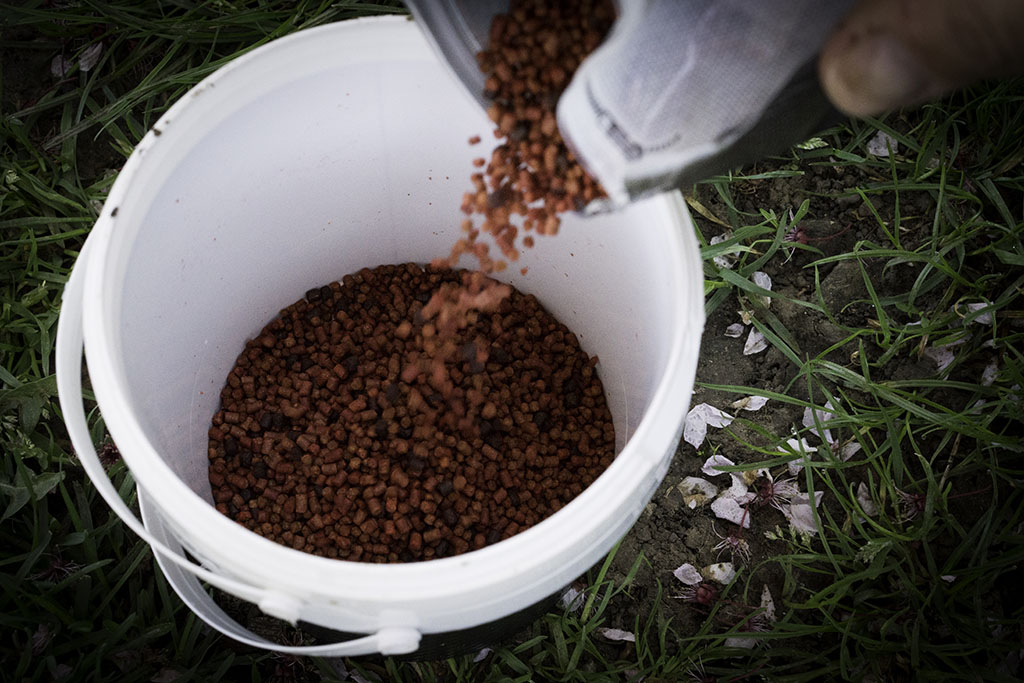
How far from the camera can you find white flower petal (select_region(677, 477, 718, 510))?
57.5 inches

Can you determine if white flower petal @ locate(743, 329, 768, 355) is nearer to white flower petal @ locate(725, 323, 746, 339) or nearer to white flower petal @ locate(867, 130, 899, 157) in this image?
white flower petal @ locate(725, 323, 746, 339)

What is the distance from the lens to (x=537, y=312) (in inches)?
57.8

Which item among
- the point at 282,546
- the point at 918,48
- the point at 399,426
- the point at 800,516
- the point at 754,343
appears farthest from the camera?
the point at 754,343

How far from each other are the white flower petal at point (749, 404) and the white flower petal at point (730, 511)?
0.17 m

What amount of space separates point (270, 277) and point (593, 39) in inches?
28.2

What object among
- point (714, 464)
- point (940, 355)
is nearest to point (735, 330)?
point (714, 464)

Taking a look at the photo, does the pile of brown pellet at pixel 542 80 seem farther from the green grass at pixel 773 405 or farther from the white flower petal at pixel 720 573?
the white flower petal at pixel 720 573

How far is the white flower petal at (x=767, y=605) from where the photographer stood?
140 cm

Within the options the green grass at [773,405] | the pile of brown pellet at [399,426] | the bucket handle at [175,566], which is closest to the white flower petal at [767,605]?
the green grass at [773,405]

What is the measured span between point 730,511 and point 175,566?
897 millimetres

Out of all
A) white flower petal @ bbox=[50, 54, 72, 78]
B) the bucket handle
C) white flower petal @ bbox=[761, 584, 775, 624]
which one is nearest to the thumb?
the bucket handle

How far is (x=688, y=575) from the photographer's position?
4.65 feet

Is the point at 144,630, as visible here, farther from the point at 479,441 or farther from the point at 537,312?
the point at 537,312

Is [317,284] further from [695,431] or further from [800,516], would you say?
[800,516]
